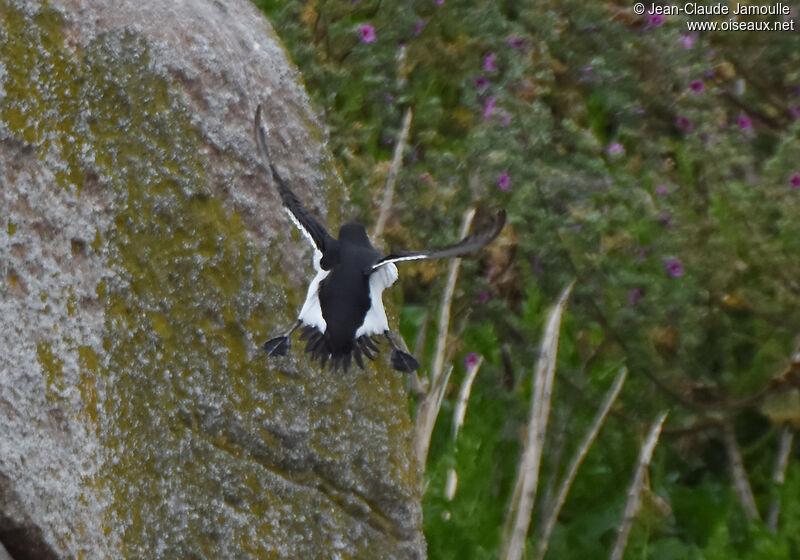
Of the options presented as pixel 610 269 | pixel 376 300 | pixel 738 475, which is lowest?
pixel 738 475

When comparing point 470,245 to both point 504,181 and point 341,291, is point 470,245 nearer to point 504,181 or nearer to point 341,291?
point 341,291

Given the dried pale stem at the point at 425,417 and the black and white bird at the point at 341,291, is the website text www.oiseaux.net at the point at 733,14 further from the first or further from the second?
the black and white bird at the point at 341,291

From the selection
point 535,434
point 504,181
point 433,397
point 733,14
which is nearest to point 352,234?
point 535,434

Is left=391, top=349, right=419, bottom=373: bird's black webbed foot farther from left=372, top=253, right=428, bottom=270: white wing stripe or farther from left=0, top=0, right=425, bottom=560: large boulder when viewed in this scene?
left=372, top=253, right=428, bottom=270: white wing stripe

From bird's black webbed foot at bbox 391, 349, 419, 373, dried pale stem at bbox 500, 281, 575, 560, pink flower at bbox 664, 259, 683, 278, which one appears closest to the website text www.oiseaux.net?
pink flower at bbox 664, 259, 683, 278

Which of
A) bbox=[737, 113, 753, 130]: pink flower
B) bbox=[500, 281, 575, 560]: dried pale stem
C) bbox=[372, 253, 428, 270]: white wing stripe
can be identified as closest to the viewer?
bbox=[372, 253, 428, 270]: white wing stripe

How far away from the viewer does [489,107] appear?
4520mm

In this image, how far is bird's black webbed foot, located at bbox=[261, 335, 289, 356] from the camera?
2672 millimetres

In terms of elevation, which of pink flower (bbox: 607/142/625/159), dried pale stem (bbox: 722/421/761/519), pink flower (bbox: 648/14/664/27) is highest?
pink flower (bbox: 648/14/664/27)

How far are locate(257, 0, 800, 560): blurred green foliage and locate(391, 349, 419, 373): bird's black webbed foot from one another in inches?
32.0

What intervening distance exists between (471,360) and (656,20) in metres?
1.59

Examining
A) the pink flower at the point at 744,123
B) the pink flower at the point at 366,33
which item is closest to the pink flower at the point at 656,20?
the pink flower at the point at 744,123

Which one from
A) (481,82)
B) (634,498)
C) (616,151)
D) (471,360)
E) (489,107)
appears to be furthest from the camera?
(481,82)

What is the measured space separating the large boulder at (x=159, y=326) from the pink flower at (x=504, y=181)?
106 cm
